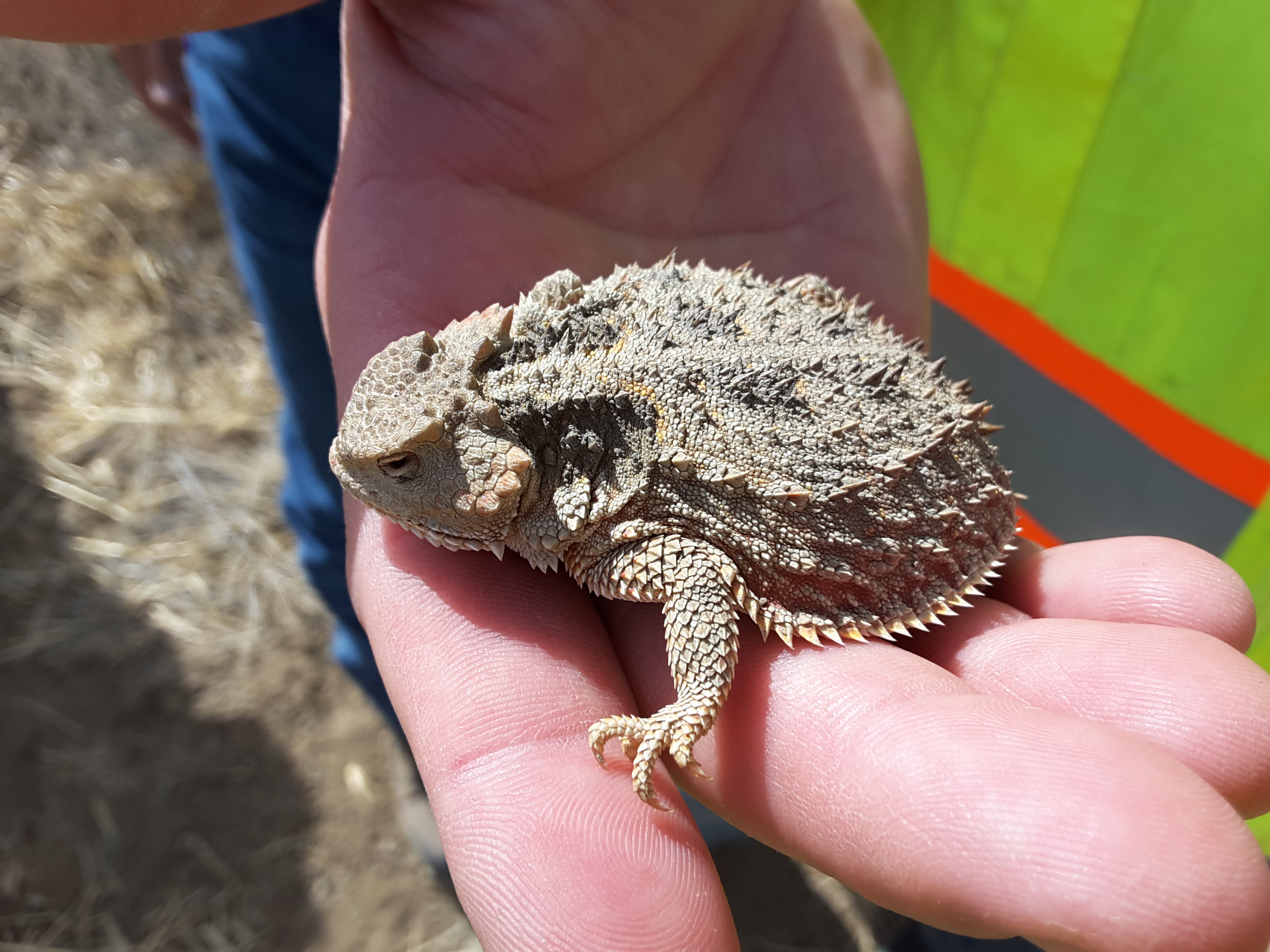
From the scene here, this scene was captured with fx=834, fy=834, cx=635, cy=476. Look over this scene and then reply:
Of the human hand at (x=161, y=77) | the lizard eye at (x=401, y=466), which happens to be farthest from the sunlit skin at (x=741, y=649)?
the human hand at (x=161, y=77)

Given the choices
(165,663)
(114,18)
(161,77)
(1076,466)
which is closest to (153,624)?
(165,663)

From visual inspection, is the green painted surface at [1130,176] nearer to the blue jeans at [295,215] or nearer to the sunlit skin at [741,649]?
the sunlit skin at [741,649]

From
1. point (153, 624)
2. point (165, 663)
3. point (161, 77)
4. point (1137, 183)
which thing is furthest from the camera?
point (161, 77)

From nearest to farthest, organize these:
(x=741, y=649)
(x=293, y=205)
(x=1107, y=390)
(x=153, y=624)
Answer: (x=741, y=649), (x=1107, y=390), (x=293, y=205), (x=153, y=624)

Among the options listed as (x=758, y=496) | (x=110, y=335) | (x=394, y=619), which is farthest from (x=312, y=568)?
(x=110, y=335)

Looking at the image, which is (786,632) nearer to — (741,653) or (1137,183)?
(741,653)

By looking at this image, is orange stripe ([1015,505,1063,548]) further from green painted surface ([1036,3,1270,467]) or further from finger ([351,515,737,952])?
finger ([351,515,737,952])

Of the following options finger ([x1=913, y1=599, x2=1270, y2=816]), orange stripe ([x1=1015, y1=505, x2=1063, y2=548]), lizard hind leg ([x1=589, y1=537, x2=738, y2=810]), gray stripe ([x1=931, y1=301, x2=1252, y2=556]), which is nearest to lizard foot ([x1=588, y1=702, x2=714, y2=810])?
lizard hind leg ([x1=589, y1=537, x2=738, y2=810])
